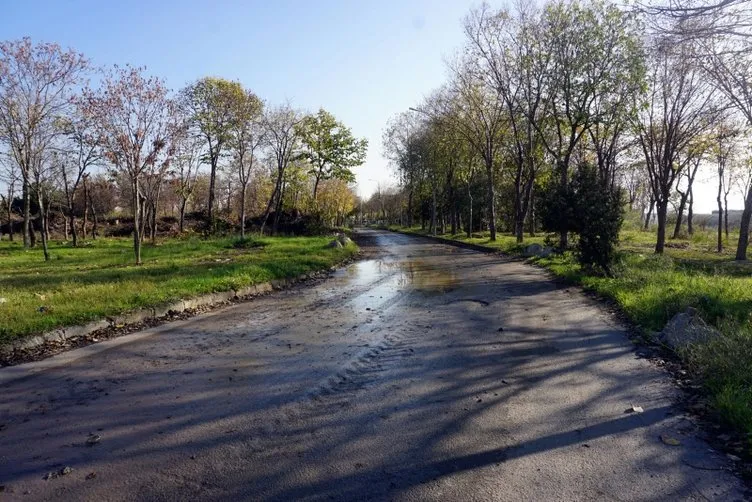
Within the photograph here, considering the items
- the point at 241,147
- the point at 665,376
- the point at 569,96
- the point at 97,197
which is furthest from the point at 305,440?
the point at 97,197

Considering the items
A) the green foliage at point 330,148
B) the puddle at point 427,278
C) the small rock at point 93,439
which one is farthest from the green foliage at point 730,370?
the green foliage at point 330,148

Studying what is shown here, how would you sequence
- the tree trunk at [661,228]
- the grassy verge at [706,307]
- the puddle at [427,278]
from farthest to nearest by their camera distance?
the tree trunk at [661,228]
the puddle at [427,278]
the grassy verge at [706,307]

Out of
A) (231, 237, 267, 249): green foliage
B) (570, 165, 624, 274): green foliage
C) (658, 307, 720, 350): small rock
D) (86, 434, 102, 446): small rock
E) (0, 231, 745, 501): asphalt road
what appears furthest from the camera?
(231, 237, 267, 249): green foliage

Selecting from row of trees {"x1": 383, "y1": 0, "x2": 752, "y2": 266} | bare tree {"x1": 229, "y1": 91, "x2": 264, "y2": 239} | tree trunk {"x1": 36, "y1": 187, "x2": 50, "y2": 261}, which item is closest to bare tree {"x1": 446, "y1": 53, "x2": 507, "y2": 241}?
row of trees {"x1": 383, "y1": 0, "x2": 752, "y2": 266}

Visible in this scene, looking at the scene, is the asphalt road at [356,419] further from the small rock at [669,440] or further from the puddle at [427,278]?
the puddle at [427,278]

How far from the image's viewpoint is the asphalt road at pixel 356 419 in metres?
3.67

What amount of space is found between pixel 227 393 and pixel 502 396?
2899mm

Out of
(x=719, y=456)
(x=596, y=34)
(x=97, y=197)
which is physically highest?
(x=596, y=34)

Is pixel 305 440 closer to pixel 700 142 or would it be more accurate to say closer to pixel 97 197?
pixel 700 142

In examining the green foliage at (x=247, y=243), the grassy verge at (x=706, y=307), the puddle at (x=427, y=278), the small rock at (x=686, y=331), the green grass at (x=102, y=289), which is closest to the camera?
the grassy verge at (x=706, y=307)

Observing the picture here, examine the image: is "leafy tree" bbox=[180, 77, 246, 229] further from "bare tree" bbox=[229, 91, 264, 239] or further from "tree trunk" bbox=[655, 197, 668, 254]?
"tree trunk" bbox=[655, 197, 668, 254]

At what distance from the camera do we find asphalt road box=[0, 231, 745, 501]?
367 cm

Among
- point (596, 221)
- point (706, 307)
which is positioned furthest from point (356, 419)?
point (596, 221)

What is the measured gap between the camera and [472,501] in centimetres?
342
